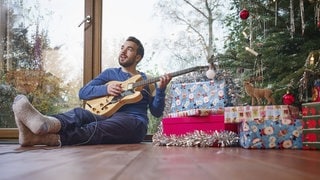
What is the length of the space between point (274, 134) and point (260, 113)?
131mm

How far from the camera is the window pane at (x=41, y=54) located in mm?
2490

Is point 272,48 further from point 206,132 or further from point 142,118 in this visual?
point 142,118

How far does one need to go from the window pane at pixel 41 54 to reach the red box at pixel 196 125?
0.84m

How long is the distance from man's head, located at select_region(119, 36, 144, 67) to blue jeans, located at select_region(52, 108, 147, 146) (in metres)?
0.36

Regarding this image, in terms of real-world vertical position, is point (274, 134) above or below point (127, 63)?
below

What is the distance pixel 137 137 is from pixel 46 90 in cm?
76

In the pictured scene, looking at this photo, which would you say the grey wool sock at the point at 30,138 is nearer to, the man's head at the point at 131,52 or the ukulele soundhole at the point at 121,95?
the ukulele soundhole at the point at 121,95

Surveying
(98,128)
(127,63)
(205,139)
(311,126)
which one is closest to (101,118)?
(98,128)

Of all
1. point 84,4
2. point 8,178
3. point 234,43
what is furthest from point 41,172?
point 84,4

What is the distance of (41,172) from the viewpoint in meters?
0.67

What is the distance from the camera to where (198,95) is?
1.96m

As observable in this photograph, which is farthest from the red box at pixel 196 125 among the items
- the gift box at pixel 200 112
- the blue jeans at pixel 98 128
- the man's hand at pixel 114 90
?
the man's hand at pixel 114 90

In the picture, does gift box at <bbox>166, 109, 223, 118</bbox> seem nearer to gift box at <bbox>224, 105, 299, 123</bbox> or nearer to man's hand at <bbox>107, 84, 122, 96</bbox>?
gift box at <bbox>224, 105, 299, 123</bbox>

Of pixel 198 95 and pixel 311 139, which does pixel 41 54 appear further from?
pixel 311 139
